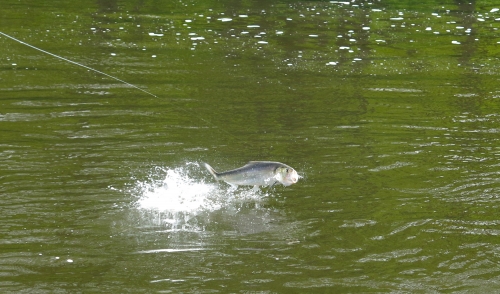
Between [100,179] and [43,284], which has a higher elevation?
[100,179]

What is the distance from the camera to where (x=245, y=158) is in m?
9.12

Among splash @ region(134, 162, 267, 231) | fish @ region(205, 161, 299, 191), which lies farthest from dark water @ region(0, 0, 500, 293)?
fish @ region(205, 161, 299, 191)

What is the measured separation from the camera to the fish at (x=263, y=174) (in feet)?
23.5

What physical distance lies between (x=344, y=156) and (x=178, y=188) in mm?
1980

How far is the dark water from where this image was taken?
6.66 m

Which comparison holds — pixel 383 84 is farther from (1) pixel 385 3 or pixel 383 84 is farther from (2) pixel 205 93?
(1) pixel 385 3

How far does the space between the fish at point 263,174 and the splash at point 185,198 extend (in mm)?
523

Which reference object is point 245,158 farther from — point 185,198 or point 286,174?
point 286,174

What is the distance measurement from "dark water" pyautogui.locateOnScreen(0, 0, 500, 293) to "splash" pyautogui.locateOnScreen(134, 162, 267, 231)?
0.03 m

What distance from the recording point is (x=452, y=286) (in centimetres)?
638

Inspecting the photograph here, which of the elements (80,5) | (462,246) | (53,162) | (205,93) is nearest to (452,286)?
(462,246)

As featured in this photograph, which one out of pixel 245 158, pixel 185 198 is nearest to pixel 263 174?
pixel 185 198

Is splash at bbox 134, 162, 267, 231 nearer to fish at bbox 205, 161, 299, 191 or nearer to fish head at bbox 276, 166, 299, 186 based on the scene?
fish at bbox 205, 161, 299, 191

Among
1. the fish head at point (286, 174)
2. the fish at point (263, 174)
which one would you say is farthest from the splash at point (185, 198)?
the fish head at point (286, 174)
